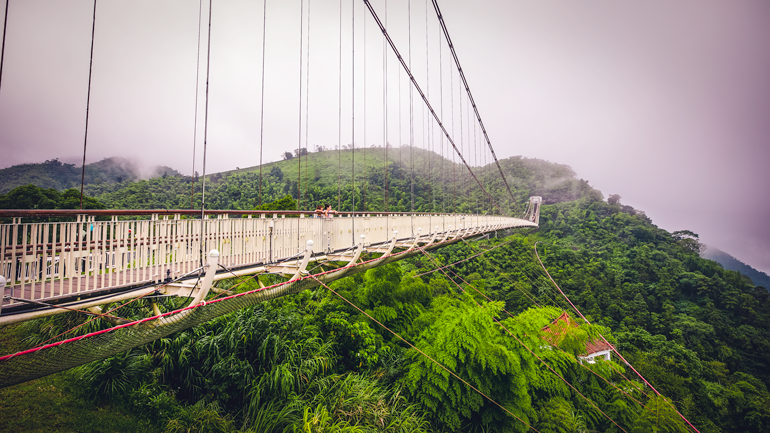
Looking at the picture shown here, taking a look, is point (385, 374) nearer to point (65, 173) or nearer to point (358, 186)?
point (358, 186)

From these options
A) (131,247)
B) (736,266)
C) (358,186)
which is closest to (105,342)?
(131,247)

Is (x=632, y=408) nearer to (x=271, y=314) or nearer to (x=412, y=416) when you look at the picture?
(x=412, y=416)

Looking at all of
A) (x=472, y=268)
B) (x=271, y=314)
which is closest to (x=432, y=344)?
(x=271, y=314)

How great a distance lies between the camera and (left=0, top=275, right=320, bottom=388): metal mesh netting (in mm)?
1718

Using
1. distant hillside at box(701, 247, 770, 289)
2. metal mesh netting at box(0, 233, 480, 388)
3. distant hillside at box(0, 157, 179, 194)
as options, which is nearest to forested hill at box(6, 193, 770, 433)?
metal mesh netting at box(0, 233, 480, 388)

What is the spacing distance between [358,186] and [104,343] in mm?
26661

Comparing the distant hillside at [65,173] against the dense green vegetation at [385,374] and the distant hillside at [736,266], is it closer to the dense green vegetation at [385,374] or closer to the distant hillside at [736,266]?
the dense green vegetation at [385,374]

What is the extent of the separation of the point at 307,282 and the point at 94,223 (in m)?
1.93

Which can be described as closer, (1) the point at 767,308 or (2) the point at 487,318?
(2) the point at 487,318

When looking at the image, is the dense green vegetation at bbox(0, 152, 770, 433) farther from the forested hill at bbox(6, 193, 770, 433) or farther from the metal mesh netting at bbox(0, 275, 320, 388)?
the metal mesh netting at bbox(0, 275, 320, 388)

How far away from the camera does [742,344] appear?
18031mm

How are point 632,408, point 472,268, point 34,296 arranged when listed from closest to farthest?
point 34,296, point 632,408, point 472,268

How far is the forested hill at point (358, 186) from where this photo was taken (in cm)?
1653

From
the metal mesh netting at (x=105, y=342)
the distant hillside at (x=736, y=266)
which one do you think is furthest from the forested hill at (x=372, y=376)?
the distant hillside at (x=736, y=266)
